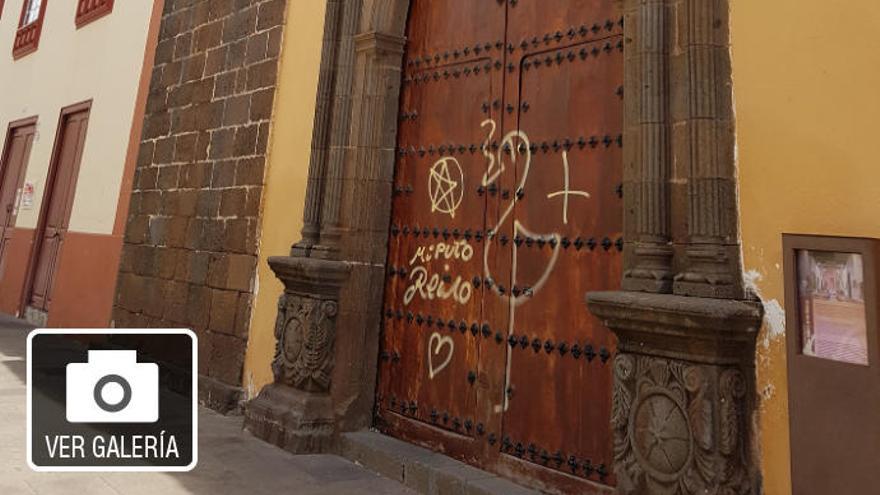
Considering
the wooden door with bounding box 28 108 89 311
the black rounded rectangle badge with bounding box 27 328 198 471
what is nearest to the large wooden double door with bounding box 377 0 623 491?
the black rounded rectangle badge with bounding box 27 328 198 471

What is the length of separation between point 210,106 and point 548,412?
3743mm

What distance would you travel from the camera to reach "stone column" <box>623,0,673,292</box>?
7.66 feet

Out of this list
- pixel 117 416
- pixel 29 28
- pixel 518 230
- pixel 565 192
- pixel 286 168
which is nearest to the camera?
pixel 117 416

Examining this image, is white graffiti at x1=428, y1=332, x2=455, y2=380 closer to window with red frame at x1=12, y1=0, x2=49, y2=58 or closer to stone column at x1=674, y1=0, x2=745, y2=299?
stone column at x1=674, y1=0, x2=745, y2=299

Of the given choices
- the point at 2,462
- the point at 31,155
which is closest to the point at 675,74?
the point at 2,462

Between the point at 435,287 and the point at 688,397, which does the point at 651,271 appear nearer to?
the point at 688,397

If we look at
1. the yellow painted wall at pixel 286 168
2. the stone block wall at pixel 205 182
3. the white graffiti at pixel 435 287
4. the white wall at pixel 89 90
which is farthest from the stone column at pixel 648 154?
the white wall at pixel 89 90

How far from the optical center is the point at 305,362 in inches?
138

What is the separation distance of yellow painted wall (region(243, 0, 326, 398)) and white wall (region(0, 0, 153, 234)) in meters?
2.83

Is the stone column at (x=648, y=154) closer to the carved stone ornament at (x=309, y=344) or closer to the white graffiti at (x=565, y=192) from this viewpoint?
the white graffiti at (x=565, y=192)

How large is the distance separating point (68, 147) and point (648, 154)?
7865 mm

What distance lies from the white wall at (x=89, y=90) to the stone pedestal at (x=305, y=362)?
3586 millimetres

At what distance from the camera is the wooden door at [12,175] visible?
8891mm

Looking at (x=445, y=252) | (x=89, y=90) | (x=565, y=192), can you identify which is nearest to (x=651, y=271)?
(x=565, y=192)
